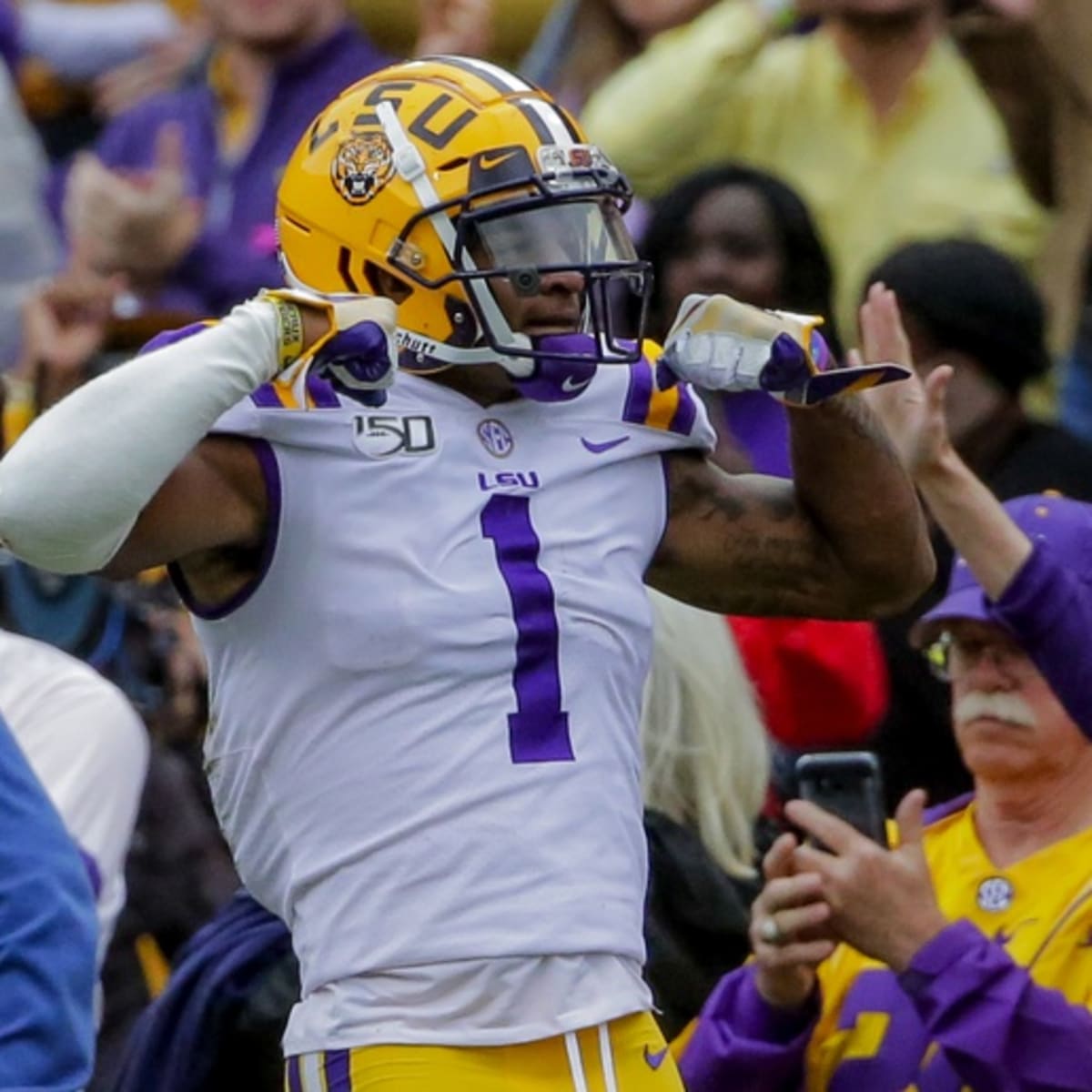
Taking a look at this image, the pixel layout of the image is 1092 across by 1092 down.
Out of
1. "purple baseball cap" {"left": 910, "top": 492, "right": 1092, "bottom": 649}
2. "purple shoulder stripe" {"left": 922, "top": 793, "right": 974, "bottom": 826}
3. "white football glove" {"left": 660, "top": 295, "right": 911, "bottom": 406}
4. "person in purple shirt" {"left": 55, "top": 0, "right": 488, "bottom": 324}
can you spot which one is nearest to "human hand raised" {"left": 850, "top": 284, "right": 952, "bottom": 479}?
"purple baseball cap" {"left": 910, "top": 492, "right": 1092, "bottom": 649}

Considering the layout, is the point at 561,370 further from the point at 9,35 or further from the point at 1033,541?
the point at 9,35

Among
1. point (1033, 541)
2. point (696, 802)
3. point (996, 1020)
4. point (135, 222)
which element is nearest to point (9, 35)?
point (135, 222)

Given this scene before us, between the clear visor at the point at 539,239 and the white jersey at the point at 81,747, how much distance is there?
1.56 m

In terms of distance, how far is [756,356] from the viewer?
4020 millimetres

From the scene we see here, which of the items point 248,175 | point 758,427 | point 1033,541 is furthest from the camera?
point 248,175

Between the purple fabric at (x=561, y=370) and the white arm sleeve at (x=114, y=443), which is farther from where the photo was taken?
the purple fabric at (x=561, y=370)

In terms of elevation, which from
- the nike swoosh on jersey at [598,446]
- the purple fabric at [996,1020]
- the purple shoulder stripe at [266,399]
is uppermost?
the purple shoulder stripe at [266,399]

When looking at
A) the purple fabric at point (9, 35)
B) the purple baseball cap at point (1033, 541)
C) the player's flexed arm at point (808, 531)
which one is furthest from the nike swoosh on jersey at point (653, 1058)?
the purple fabric at point (9, 35)

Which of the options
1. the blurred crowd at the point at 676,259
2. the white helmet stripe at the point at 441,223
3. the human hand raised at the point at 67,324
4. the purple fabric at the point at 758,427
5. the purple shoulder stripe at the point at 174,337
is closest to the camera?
the purple shoulder stripe at the point at 174,337

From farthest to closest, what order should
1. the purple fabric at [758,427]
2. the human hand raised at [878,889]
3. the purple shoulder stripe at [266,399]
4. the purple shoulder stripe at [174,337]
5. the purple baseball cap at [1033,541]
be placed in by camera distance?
the purple fabric at [758,427], the purple baseball cap at [1033,541], the human hand raised at [878,889], the purple shoulder stripe at [266,399], the purple shoulder stripe at [174,337]

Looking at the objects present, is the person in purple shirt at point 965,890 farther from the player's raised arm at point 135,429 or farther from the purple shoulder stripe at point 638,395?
the player's raised arm at point 135,429

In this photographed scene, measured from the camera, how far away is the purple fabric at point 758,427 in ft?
21.0

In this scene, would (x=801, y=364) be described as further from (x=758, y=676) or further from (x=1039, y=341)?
(x=1039, y=341)

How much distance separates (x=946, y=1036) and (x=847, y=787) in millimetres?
452
